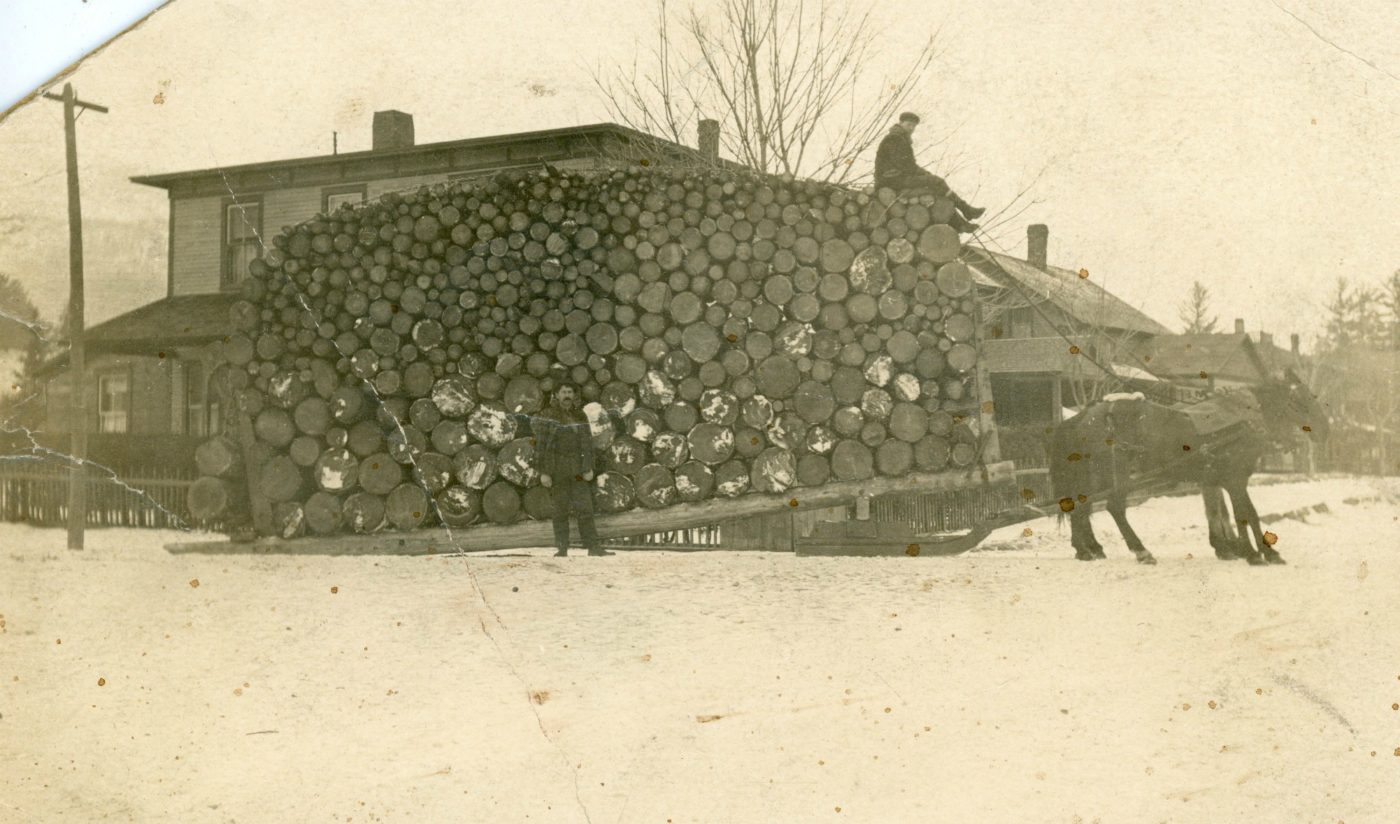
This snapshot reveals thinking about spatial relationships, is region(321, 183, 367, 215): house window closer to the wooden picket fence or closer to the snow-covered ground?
the wooden picket fence

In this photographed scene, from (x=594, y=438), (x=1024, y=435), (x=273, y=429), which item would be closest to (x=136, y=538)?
(x=273, y=429)

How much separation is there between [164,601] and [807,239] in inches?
88.7

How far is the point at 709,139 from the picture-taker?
2939 mm

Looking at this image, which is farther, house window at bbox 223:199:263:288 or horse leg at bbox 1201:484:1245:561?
house window at bbox 223:199:263:288

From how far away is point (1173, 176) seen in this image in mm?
2738

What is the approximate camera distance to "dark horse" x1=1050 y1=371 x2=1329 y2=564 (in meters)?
2.60

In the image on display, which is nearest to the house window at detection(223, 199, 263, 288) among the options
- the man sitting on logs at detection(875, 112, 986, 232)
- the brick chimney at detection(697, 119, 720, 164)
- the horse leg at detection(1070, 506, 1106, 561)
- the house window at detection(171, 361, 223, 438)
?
the house window at detection(171, 361, 223, 438)

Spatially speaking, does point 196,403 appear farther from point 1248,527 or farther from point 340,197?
point 1248,527

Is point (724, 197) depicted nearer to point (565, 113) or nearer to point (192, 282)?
point (565, 113)

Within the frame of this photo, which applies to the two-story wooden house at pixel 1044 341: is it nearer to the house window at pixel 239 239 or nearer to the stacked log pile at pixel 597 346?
the stacked log pile at pixel 597 346

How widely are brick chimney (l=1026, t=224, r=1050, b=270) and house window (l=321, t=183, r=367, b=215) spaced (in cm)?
194

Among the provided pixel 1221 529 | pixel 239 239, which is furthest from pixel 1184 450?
pixel 239 239

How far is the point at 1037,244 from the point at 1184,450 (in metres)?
0.69

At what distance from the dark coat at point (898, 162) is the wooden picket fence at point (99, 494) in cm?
228
